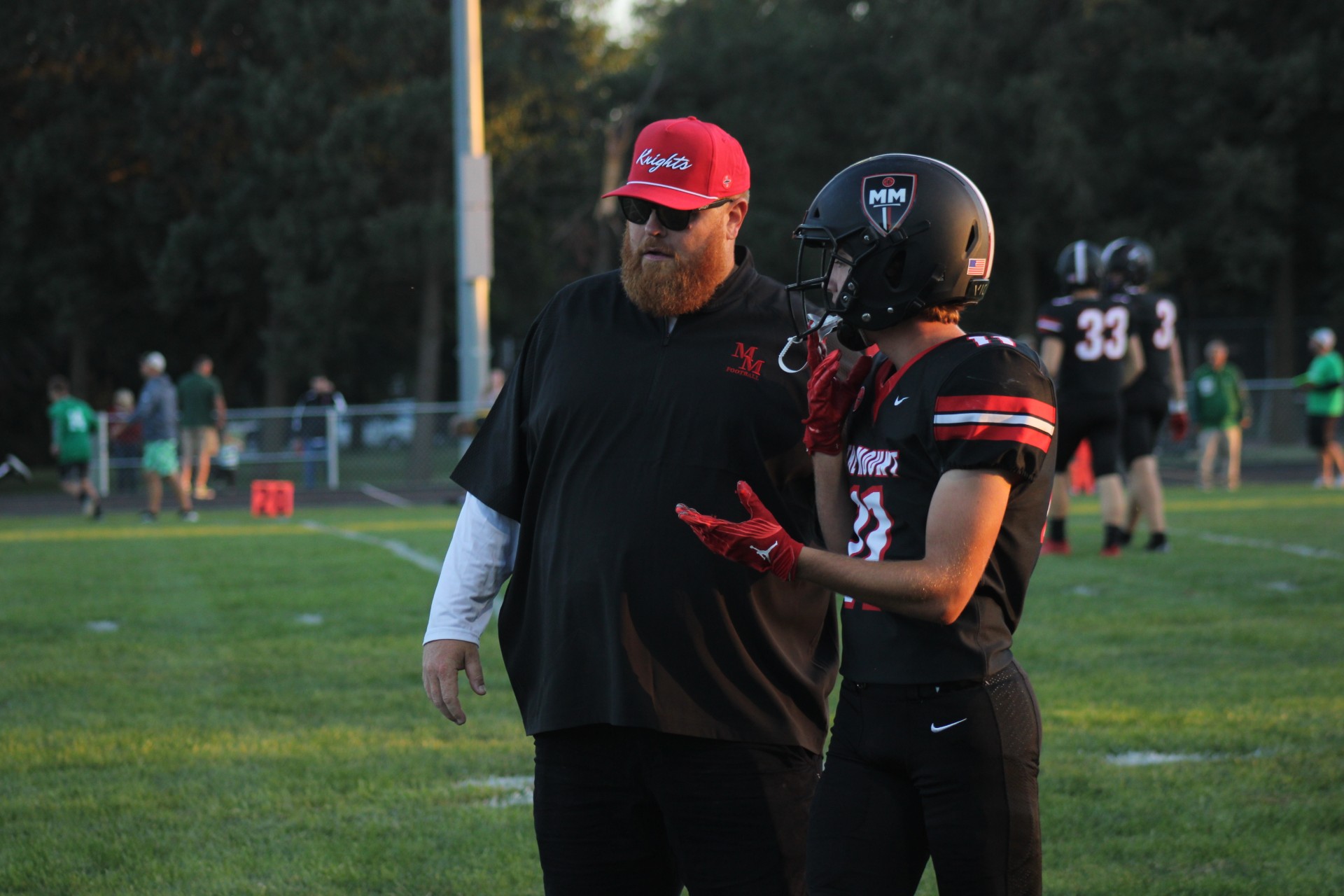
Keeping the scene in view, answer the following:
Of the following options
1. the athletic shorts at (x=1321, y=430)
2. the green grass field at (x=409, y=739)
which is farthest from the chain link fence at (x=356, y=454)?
the green grass field at (x=409, y=739)

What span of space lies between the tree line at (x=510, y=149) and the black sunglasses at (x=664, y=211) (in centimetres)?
2888

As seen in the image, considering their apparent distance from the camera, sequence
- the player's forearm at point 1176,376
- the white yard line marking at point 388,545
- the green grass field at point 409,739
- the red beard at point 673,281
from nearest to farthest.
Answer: the red beard at point 673,281, the green grass field at point 409,739, the player's forearm at point 1176,376, the white yard line marking at point 388,545

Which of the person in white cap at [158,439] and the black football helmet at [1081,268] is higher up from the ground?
the black football helmet at [1081,268]

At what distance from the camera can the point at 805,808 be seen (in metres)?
2.81

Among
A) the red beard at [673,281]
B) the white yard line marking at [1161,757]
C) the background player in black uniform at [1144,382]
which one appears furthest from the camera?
the background player in black uniform at [1144,382]

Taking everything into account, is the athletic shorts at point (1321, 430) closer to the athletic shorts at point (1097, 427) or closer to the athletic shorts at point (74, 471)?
the athletic shorts at point (1097, 427)

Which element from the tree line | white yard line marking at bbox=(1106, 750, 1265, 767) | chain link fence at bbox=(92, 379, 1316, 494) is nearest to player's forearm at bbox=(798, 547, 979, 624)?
white yard line marking at bbox=(1106, 750, 1265, 767)

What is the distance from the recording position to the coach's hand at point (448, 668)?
298cm

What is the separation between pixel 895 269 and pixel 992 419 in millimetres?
376

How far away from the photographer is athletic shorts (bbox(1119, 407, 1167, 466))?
10641 mm

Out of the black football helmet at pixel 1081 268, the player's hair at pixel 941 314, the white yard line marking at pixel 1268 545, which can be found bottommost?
the white yard line marking at pixel 1268 545

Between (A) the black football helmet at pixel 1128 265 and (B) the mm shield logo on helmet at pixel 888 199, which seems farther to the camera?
(A) the black football helmet at pixel 1128 265

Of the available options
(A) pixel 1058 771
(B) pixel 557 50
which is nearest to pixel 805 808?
(A) pixel 1058 771

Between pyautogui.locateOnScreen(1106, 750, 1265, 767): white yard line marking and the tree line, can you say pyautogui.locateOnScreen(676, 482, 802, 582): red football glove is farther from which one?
the tree line
